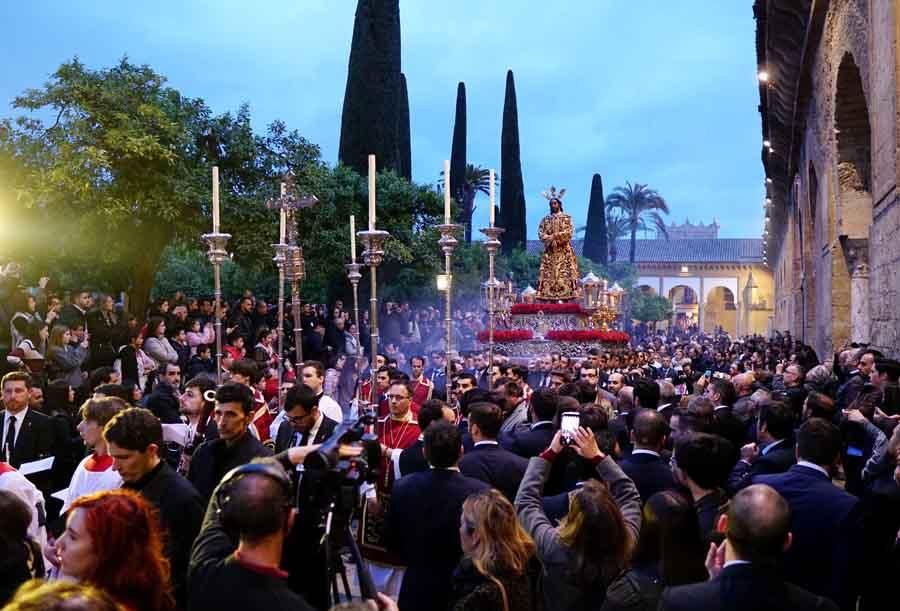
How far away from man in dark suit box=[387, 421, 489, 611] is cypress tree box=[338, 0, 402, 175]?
2525 cm

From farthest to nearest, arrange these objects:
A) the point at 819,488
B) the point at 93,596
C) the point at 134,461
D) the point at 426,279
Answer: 1. the point at 426,279
2. the point at 819,488
3. the point at 134,461
4. the point at 93,596

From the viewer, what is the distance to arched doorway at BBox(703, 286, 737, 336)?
289 feet

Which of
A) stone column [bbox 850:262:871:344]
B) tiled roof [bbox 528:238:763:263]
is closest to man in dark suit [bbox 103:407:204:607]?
stone column [bbox 850:262:871:344]

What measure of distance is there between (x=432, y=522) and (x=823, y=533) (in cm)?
194

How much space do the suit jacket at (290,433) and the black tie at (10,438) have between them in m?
2.31

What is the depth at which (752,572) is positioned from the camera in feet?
11.0

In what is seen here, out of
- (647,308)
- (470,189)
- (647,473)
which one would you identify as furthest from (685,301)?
(647,473)

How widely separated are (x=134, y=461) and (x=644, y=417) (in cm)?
282

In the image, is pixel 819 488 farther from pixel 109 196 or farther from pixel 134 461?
pixel 109 196

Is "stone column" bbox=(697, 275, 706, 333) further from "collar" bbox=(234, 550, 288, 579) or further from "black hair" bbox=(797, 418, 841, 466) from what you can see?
"collar" bbox=(234, 550, 288, 579)

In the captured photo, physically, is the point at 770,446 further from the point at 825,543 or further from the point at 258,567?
the point at 258,567

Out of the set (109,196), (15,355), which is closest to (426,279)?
(109,196)

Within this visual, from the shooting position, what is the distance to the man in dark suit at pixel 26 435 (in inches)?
287

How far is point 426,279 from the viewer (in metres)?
31.1
